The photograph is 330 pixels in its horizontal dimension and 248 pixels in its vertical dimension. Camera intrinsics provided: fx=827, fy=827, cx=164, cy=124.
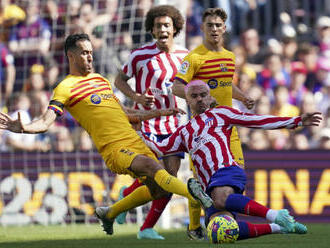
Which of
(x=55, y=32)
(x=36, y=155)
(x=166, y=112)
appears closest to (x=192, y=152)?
(x=166, y=112)

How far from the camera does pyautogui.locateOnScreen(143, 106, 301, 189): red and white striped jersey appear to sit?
7.00 m

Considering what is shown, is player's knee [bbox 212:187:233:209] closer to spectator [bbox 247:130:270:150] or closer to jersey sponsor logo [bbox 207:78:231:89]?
jersey sponsor logo [bbox 207:78:231:89]

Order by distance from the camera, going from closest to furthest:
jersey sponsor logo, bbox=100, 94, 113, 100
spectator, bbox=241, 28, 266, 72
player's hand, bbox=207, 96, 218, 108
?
player's hand, bbox=207, 96, 218, 108 < jersey sponsor logo, bbox=100, 94, 113, 100 < spectator, bbox=241, 28, 266, 72

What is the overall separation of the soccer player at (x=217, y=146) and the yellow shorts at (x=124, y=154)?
0.33 feet

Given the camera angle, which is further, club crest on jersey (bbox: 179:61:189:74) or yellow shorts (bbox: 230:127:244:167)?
club crest on jersey (bbox: 179:61:189:74)

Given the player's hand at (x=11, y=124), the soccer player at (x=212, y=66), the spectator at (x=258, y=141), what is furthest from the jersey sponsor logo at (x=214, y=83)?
the spectator at (x=258, y=141)

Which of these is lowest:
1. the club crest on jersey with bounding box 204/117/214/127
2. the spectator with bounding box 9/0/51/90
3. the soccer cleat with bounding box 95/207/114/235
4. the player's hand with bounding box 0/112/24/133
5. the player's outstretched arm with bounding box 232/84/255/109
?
the soccer cleat with bounding box 95/207/114/235

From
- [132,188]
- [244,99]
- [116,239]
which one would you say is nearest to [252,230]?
[244,99]

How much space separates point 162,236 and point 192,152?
5.42ft

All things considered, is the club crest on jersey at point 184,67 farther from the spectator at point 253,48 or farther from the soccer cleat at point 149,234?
the spectator at point 253,48

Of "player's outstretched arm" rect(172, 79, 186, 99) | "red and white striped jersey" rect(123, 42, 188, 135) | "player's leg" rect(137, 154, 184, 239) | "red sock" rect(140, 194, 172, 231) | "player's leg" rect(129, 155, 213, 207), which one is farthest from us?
"red and white striped jersey" rect(123, 42, 188, 135)

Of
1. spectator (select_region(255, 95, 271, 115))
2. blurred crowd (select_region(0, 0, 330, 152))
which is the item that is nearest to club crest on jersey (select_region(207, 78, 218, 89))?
blurred crowd (select_region(0, 0, 330, 152))

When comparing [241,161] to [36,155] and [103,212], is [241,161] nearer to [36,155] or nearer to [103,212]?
[103,212]

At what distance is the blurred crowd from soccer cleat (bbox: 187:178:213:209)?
529cm
